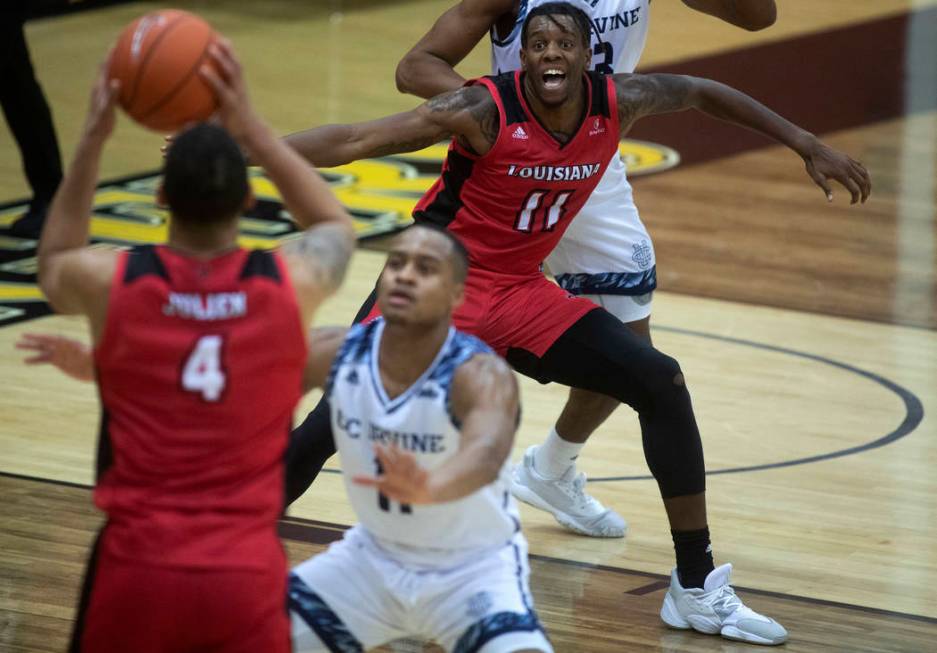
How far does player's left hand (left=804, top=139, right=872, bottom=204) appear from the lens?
559cm

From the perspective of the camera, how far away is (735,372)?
8312 millimetres

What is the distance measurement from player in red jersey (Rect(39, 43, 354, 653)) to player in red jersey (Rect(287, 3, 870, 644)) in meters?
1.53

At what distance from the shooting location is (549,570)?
6.03 m

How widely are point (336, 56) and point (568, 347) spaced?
10303 millimetres

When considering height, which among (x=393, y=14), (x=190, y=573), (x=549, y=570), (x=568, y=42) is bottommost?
(x=393, y=14)

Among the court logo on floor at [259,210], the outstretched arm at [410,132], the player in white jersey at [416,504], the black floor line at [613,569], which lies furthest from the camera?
the court logo on floor at [259,210]

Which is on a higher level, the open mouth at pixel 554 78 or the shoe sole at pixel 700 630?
the open mouth at pixel 554 78

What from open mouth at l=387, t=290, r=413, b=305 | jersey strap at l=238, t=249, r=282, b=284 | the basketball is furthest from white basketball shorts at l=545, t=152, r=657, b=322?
jersey strap at l=238, t=249, r=282, b=284

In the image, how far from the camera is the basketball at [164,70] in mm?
3924

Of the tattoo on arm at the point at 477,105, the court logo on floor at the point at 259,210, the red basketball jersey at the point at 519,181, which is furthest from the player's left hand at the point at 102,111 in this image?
the court logo on floor at the point at 259,210

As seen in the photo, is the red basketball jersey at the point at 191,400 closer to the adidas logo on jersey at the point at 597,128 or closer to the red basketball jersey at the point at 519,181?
the red basketball jersey at the point at 519,181

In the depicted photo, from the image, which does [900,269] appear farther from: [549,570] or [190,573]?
[190,573]

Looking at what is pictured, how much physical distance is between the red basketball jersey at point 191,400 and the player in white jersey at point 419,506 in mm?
414

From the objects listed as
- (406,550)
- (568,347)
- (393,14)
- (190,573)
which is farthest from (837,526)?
(393,14)
